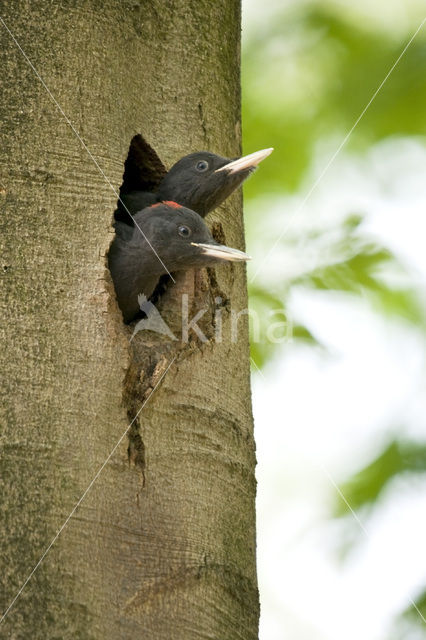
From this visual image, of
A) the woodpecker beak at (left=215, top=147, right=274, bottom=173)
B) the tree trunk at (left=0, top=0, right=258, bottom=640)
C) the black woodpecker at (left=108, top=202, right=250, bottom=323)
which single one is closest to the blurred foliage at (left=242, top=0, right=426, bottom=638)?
the woodpecker beak at (left=215, top=147, right=274, bottom=173)

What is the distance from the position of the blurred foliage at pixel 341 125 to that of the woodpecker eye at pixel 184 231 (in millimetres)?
1260

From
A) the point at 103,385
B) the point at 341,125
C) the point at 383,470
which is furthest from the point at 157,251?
the point at 383,470

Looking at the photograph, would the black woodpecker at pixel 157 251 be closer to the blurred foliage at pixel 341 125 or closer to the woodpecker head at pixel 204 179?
the woodpecker head at pixel 204 179

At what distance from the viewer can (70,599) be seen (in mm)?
1966

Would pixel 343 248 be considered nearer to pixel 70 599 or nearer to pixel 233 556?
pixel 233 556

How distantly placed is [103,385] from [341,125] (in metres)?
2.03

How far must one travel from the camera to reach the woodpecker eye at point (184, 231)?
2.62 m

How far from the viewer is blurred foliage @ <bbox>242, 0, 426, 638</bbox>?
3.74m

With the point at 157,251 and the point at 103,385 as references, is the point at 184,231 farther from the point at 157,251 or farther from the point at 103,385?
the point at 103,385

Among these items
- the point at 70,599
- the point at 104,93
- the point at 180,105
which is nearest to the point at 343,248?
the point at 180,105

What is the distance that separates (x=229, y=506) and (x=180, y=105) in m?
1.15

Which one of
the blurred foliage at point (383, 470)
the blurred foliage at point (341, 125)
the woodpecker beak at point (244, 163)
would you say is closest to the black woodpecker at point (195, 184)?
the woodpecker beak at point (244, 163)

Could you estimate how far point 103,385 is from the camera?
2.21 meters

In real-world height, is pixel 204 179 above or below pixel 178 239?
above
